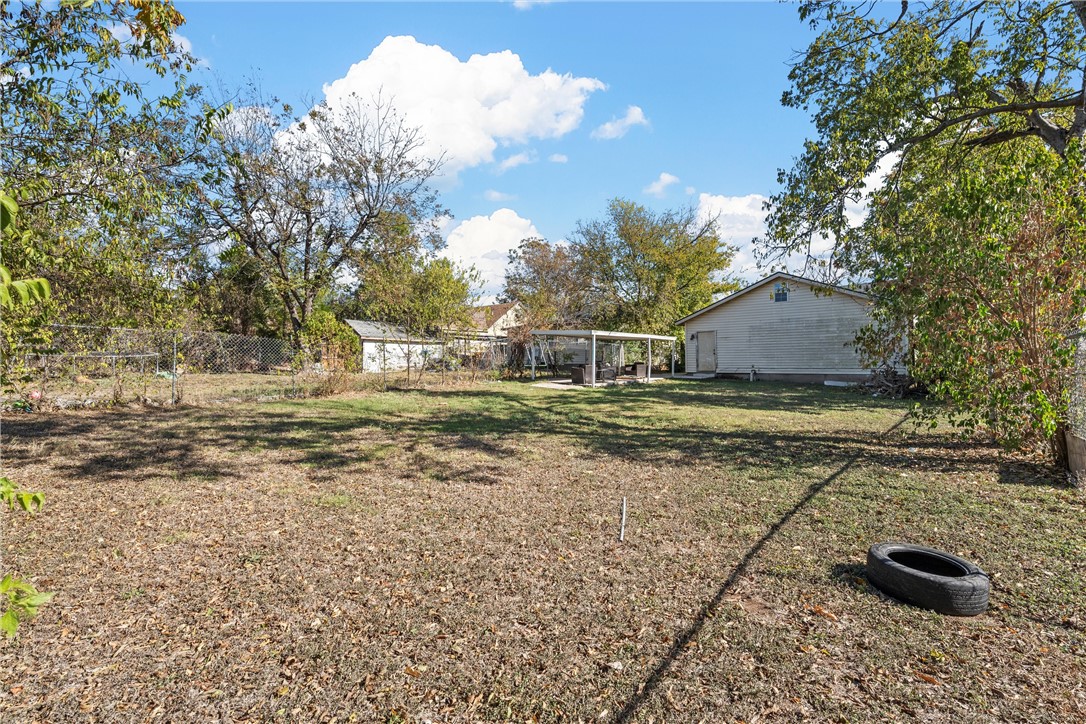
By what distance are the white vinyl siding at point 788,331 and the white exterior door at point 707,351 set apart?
31cm

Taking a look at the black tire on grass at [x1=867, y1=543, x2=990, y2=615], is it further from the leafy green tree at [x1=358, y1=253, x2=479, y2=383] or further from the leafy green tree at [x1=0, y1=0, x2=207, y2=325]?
the leafy green tree at [x1=358, y1=253, x2=479, y2=383]

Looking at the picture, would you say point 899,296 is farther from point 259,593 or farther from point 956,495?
point 259,593

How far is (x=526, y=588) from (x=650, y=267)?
3038 centimetres

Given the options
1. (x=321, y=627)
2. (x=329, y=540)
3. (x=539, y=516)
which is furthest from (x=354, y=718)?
(x=539, y=516)

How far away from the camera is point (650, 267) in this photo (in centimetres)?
3209

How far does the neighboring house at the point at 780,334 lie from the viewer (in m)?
19.7

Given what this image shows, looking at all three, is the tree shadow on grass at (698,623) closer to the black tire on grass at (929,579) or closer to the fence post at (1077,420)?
the black tire on grass at (929,579)

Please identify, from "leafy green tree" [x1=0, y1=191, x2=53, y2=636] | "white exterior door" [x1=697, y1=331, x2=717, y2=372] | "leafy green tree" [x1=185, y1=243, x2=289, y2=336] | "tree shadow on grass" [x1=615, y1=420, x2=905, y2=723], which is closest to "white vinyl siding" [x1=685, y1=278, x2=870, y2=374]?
"white exterior door" [x1=697, y1=331, x2=717, y2=372]

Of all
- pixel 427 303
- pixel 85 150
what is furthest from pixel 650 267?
pixel 85 150

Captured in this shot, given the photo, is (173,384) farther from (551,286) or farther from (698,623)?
(551,286)

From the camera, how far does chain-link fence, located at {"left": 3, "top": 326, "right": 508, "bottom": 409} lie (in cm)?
920

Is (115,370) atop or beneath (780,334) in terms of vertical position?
beneath

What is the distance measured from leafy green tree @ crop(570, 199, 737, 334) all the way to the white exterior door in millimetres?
5678

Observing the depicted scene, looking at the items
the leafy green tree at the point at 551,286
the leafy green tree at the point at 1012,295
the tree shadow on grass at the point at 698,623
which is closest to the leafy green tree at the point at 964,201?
the leafy green tree at the point at 1012,295
